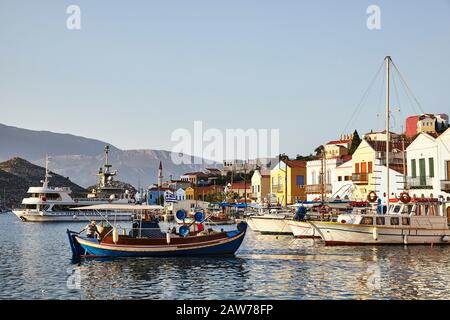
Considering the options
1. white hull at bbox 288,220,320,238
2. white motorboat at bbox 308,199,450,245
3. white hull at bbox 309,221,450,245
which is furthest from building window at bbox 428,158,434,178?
white hull at bbox 288,220,320,238

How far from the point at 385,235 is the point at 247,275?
20339mm

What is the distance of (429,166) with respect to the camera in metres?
61.8

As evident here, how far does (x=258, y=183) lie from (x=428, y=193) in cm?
6037

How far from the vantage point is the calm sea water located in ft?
93.4

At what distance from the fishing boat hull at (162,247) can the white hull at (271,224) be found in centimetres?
2290

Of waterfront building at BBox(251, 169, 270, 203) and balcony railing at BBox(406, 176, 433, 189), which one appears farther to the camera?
waterfront building at BBox(251, 169, 270, 203)

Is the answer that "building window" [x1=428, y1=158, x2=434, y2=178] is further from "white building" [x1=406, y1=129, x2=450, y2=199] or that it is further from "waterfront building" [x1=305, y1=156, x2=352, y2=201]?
"waterfront building" [x1=305, y1=156, x2=352, y2=201]

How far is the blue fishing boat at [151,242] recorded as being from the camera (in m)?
42.2

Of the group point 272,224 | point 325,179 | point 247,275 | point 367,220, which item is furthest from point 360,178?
point 247,275

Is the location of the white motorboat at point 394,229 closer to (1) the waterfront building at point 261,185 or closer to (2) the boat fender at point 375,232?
(2) the boat fender at point 375,232

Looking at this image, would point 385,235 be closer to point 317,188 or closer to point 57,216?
point 317,188

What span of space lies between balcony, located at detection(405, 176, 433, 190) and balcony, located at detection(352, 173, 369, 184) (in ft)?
34.0

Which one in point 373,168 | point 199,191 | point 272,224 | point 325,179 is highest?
point 373,168

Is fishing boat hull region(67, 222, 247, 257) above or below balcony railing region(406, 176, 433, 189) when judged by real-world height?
below
